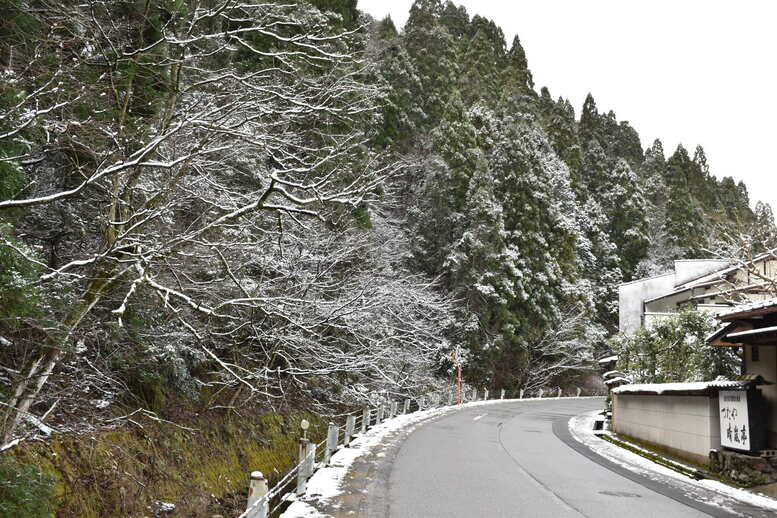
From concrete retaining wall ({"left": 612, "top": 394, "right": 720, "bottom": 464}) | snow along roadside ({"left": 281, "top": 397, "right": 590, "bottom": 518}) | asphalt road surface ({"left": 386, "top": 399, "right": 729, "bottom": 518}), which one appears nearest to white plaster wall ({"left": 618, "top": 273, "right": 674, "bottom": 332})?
snow along roadside ({"left": 281, "top": 397, "right": 590, "bottom": 518})

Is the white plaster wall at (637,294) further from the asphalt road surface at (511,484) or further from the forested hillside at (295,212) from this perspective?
the asphalt road surface at (511,484)

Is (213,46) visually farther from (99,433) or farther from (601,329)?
(601,329)

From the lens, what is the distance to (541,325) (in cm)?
3862

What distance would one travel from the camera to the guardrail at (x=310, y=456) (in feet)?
19.2

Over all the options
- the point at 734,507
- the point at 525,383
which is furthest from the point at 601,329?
the point at 734,507

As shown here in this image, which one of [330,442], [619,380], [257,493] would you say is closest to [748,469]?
[330,442]

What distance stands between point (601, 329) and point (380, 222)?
921 inches

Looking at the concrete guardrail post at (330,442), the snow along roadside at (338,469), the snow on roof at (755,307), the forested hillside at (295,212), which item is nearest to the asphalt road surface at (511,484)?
the snow along roadside at (338,469)

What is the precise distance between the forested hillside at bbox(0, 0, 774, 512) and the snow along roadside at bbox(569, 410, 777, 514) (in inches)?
236

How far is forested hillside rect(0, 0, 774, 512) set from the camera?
6.30m

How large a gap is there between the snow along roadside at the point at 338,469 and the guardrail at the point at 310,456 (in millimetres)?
156

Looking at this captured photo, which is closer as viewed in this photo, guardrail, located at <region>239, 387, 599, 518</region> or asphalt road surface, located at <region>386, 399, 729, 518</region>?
guardrail, located at <region>239, 387, 599, 518</region>

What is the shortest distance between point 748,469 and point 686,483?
3.29 feet

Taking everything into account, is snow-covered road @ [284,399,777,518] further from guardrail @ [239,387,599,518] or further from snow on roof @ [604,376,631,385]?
snow on roof @ [604,376,631,385]
